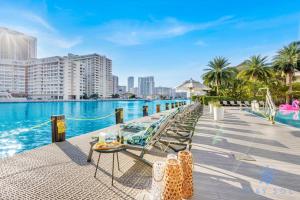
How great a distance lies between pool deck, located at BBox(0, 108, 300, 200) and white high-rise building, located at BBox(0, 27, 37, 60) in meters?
192

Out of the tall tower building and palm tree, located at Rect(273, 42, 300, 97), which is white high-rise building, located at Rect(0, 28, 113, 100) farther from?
palm tree, located at Rect(273, 42, 300, 97)

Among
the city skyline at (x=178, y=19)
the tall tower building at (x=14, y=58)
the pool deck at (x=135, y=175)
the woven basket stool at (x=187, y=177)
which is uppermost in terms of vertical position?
the tall tower building at (x=14, y=58)

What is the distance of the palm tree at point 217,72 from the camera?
Answer: 39.2 metres

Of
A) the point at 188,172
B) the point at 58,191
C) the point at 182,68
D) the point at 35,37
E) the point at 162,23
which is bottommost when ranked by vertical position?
the point at 58,191

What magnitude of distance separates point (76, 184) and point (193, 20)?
67.7 feet

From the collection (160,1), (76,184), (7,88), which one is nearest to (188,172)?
(76,184)

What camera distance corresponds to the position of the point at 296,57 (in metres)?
33.8

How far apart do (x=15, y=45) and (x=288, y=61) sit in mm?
200864

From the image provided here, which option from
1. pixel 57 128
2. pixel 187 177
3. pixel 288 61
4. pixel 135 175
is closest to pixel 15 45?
pixel 288 61

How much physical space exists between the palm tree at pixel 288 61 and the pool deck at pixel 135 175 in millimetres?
35749

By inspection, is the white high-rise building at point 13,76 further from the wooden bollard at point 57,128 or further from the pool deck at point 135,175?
the pool deck at point 135,175

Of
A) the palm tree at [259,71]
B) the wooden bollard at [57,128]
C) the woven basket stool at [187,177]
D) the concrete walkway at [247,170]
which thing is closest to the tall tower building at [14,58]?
the palm tree at [259,71]

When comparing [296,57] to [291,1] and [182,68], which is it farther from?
[291,1]

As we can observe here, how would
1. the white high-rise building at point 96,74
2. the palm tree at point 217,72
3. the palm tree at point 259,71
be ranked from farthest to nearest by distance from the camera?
1. the white high-rise building at point 96,74
2. the palm tree at point 217,72
3. the palm tree at point 259,71
